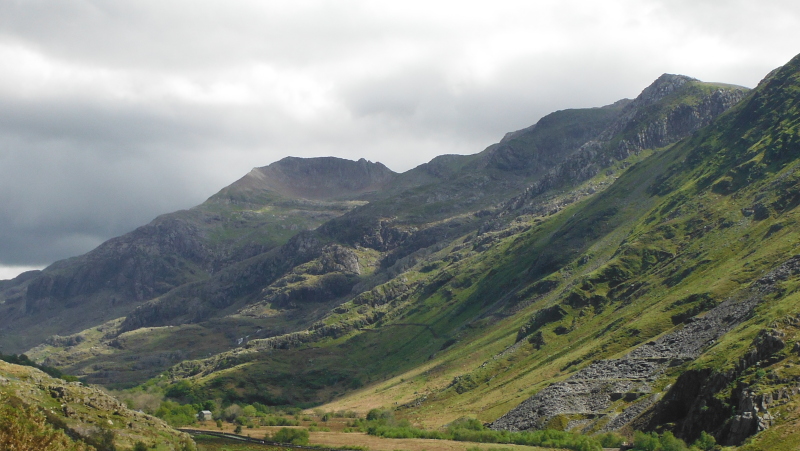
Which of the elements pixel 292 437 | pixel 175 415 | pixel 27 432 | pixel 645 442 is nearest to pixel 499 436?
pixel 645 442

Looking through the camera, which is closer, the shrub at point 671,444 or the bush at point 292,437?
the shrub at point 671,444

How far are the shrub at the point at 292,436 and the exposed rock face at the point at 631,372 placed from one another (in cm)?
4903

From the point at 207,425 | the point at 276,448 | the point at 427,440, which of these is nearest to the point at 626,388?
the point at 427,440

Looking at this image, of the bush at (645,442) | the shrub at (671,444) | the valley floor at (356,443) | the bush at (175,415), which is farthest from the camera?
the bush at (175,415)

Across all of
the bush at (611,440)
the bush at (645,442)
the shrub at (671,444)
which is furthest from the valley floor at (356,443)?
the shrub at (671,444)

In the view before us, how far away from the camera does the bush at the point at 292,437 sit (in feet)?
358

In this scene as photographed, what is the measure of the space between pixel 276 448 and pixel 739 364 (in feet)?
238

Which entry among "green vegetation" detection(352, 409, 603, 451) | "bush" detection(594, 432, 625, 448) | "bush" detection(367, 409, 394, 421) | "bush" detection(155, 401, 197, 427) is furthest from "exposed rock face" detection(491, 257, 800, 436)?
"bush" detection(155, 401, 197, 427)

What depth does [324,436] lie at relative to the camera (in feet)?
391

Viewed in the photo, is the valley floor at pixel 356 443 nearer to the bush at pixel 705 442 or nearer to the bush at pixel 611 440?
the bush at pixel 611 440

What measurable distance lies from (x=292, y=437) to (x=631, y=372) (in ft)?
251

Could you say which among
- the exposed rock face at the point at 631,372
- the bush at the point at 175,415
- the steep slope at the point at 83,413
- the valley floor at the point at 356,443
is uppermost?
the steep slope at the point at 83,413

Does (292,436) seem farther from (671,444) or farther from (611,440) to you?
(671,444)

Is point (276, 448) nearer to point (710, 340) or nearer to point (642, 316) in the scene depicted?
point (710, 340)
